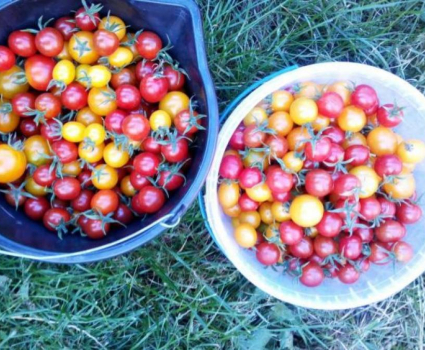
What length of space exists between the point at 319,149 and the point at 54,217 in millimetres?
931

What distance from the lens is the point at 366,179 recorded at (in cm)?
180

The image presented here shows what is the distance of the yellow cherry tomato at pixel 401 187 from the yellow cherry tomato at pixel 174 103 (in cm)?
80

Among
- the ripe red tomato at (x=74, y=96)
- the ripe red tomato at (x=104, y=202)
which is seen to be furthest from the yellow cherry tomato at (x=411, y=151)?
the ripe red tomato at (x=74, y=96)

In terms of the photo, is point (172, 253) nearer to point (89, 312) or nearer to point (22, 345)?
point (89, 312)

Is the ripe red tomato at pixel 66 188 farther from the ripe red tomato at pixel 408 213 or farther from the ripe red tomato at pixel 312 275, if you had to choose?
the ripe red tomato at pixel 408 213

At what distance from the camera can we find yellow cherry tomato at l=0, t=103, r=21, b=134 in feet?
5.70

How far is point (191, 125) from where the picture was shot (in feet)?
5.47

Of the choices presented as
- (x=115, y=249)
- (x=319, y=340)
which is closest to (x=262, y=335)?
(x=319, y=340)

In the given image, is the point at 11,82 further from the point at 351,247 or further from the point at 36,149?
the point at 351,247

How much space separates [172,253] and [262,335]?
0.51 m

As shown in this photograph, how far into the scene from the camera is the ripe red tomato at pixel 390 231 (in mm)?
1881

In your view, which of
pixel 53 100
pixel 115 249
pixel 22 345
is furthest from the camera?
pixel 22 345

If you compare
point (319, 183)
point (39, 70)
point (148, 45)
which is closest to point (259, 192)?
point (319, 183)

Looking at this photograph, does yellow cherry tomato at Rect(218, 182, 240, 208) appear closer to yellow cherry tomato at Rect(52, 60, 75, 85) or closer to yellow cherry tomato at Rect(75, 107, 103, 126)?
yellow cherry tomato at Rect(75, 107, 103, 126)
